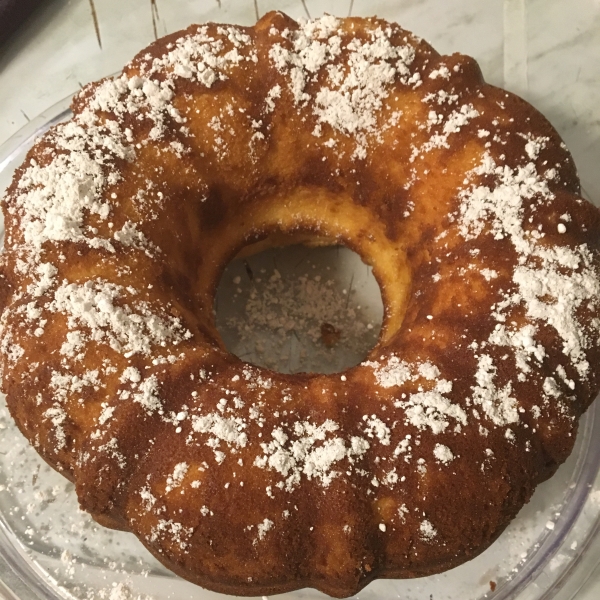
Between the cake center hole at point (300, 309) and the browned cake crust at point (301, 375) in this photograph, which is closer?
the browned cake crust at point (301, 375)

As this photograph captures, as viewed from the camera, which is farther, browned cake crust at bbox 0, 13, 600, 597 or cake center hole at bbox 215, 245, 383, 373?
cake center hole at bbox 215, 245, 383, 373

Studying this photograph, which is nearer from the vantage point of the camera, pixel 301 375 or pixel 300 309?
pixel 301 375

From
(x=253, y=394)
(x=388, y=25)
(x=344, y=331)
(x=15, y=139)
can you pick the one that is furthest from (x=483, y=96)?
(x=15, y=139)

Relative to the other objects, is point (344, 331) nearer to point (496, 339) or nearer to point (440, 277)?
point (440, 277)

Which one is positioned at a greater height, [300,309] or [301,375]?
[300,309]
